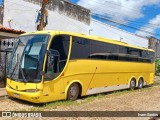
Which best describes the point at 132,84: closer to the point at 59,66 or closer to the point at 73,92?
the point at 73,92

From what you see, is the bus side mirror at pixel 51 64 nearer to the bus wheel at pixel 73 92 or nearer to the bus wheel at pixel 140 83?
the bus wheel at pixel 73 92

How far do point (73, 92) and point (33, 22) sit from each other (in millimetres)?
11220

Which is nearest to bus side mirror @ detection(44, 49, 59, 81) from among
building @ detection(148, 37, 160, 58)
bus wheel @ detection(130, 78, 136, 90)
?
bus wheel @ detection(130, 78, 136, 90)

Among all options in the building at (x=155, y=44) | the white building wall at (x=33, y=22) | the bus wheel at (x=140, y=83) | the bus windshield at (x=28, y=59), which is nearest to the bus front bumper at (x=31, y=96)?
the bus windshield at (x=28, y=59)

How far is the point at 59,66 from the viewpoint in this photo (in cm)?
1236

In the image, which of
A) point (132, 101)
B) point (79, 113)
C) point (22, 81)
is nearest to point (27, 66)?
point (22, 81)

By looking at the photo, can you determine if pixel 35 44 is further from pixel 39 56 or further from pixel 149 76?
pixel 149 76

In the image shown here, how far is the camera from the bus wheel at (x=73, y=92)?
13180mm


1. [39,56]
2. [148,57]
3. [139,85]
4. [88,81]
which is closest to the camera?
[39,56]

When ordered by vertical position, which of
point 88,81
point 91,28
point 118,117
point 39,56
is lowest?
point 118,117

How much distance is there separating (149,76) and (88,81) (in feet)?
32.2

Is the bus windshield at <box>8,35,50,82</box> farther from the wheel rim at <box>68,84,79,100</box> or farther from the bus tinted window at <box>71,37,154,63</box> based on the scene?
the wheel rim at <box>68,84,79,100</box>

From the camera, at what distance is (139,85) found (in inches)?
828

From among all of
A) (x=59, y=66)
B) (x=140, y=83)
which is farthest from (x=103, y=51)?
(x=140, y=83)
